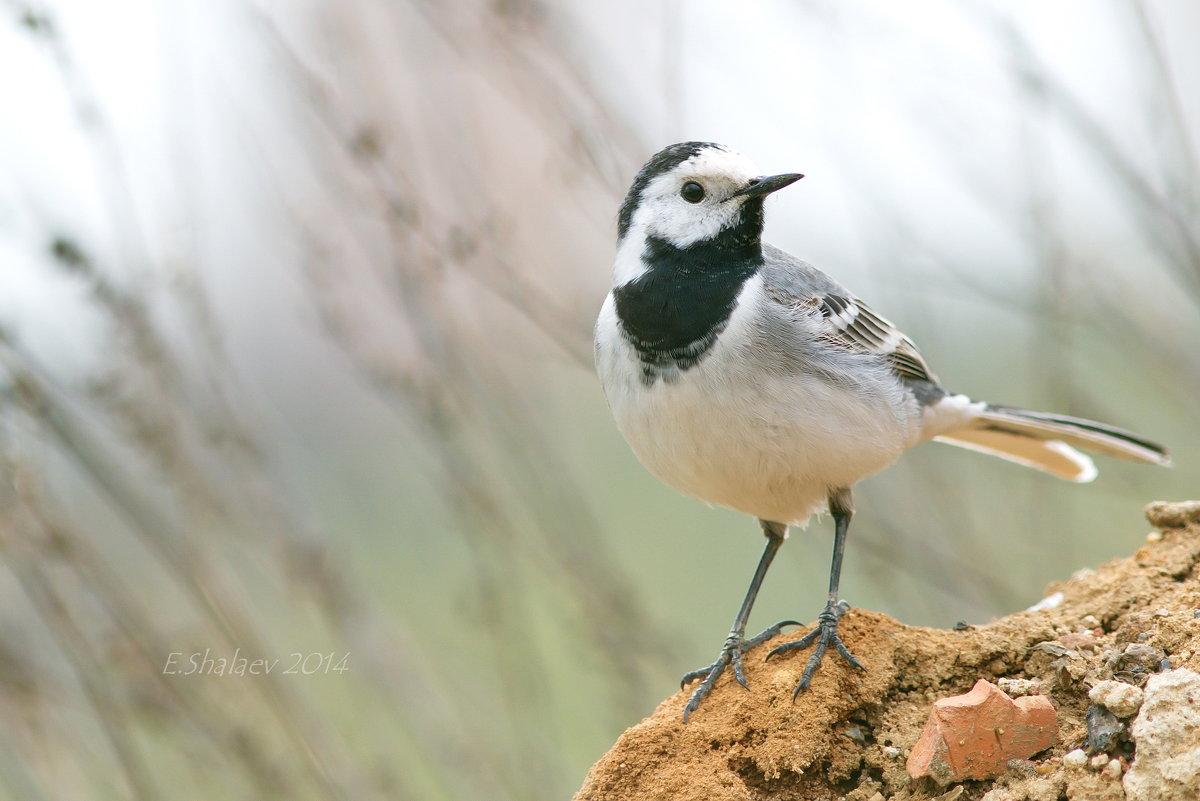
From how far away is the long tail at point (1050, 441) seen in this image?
476 cm

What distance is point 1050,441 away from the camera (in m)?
5.05

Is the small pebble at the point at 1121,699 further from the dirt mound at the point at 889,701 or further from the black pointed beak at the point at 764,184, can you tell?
the black pointed beak at the point at 764,184

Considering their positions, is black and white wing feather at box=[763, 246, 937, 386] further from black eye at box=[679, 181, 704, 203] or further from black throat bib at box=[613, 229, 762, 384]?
black eye at box=[679, 181, 704, 203]

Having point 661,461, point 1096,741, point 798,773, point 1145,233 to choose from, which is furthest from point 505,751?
point 1145,233

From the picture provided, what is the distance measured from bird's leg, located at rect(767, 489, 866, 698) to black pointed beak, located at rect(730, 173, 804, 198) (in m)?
1.16

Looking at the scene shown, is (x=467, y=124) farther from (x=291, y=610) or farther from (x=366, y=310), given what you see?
(x=291, y=610)

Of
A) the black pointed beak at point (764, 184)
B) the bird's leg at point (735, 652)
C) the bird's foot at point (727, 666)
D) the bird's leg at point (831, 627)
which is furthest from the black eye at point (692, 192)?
the bird's foot at point (727, 666)

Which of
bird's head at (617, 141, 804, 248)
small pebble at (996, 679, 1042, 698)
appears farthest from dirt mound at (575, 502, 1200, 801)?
bird's head at (617, 141, 804, 248)

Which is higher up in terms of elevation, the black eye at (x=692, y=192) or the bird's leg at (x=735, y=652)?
the black eye at (x=692, y=192)

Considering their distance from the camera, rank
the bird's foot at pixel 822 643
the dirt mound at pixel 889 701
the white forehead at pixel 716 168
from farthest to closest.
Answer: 1. the white forehead at pixel 716 168
2. the bird's foot at pixel 822 643
3. the dirt mound at pixel 889 701

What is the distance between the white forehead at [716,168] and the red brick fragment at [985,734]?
205cm

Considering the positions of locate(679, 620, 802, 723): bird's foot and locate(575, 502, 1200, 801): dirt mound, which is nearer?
locate(575, 502, 1200, 801): dirt mound

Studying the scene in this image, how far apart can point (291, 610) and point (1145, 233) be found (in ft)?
12.5

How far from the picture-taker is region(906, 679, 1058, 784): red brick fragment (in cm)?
289
